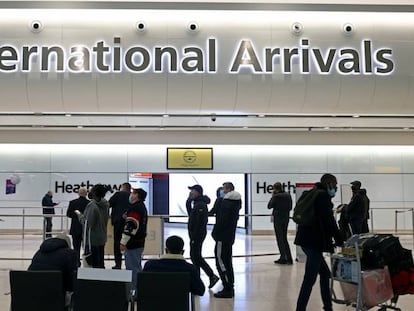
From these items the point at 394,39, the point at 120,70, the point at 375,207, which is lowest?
the point at 375,207

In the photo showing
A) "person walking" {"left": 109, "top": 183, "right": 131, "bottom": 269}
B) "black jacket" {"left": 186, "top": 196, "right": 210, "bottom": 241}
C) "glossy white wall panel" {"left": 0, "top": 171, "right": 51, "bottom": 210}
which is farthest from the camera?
"glossy white wall panel" {"left": 0, "top": 171, "right": 51, "bottom": 210}

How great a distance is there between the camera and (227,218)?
21.4ft

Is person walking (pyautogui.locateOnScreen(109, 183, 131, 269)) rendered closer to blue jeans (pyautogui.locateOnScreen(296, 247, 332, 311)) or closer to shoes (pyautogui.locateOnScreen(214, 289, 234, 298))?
shoes (pyautogui.locateOnScreen(214, 289, 234, 298))

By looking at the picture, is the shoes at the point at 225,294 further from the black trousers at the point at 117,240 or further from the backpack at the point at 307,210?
the black trousers at the point at 117,240

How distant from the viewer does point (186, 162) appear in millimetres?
17172

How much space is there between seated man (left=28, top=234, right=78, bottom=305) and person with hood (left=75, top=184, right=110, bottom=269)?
3036mm

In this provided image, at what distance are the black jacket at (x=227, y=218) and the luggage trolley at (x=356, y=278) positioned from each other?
173 centimetres

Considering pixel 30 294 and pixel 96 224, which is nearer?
pixel 30 294

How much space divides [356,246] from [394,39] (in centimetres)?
747

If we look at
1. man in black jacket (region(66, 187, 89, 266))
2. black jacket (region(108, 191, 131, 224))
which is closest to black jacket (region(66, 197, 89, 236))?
man in black jacket (region(66, 187, 89, 266))

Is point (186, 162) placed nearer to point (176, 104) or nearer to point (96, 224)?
point (176, 104)

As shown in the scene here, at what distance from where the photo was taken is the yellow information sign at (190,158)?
17156 mm

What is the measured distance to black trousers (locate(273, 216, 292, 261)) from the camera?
9.83 m

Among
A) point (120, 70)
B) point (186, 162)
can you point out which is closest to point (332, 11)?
point (120, 70)
